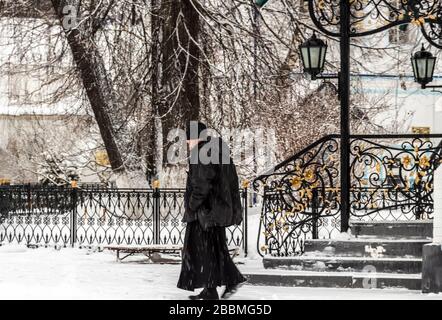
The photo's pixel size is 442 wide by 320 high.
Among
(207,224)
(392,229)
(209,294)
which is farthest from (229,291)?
(392,229)

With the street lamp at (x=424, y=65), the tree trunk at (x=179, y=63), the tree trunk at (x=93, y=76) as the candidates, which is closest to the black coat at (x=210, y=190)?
the street lamp at (x=424, y=65)

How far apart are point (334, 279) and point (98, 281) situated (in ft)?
10.9

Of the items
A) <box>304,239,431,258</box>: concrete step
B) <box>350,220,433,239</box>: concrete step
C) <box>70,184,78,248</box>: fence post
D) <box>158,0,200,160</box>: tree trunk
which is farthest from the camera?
<box>158,0,200,160</box>: tree trunk

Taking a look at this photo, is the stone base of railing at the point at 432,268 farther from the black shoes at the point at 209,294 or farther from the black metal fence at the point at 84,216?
the black metal fence at the point at 84,216

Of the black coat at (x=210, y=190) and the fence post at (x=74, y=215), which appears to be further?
the fence post at (x=74, y=215)

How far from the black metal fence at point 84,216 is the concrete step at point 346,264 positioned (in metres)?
4.62

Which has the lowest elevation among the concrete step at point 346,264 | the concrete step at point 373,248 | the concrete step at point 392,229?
the concrete step at point 346,264

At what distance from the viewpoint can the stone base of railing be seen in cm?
1076

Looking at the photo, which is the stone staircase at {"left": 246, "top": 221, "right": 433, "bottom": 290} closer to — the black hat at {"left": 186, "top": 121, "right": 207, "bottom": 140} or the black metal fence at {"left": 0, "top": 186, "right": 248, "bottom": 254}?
the black hat at {"left": 186, "top": 121, "right": 207, "bottom": 140}

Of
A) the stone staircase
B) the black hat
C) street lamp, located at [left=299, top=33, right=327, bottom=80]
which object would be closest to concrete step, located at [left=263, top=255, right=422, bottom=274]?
the stone staircase

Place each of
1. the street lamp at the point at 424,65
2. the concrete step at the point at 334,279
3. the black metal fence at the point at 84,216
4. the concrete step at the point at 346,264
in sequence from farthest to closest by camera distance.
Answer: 1. the black metal fence at the point at 84,216
2. the street lamp at the point at 424,65
3. the concrete step at the point at 346,264
4. the concrete step at the point at 334,279

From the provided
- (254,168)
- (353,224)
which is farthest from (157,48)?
(353,224)

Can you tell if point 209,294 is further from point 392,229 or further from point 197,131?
point 392,229

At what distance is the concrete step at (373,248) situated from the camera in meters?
12.2
